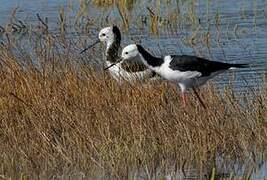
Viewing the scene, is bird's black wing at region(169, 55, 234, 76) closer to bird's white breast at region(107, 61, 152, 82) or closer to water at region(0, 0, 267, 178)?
bird's white breast at region(107, 61, 152, 82)

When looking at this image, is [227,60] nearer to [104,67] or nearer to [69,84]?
[104,67]

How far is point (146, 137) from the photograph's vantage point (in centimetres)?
802

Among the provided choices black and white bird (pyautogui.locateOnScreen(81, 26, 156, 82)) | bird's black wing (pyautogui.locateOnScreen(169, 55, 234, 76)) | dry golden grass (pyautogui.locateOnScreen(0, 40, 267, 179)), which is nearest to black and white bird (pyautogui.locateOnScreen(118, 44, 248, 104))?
bird's black wing (pyautogui.locateOnScreen(169, 55, 234, 76))

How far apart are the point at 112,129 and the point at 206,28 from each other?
8.57 meters

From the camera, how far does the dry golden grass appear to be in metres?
7.68

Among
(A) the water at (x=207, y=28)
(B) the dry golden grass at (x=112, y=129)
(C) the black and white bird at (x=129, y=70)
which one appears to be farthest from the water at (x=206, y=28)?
(B) the dry golden grass at (x=112, y=129)

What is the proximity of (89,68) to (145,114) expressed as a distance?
4.74 ft

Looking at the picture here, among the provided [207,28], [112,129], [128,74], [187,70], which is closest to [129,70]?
[128,74]

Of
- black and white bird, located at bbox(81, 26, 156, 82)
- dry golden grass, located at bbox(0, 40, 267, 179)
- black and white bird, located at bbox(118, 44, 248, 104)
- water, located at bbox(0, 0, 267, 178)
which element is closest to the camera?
dry golden grass, located at bbox(0, 40, 267, 179)

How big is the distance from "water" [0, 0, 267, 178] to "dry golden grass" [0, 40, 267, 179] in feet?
6.48

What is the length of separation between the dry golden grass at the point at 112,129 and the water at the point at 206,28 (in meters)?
1.97

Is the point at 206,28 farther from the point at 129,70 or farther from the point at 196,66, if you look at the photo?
the point at 196,66

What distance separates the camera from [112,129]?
8234 millimetres

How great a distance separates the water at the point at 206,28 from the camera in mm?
13680
